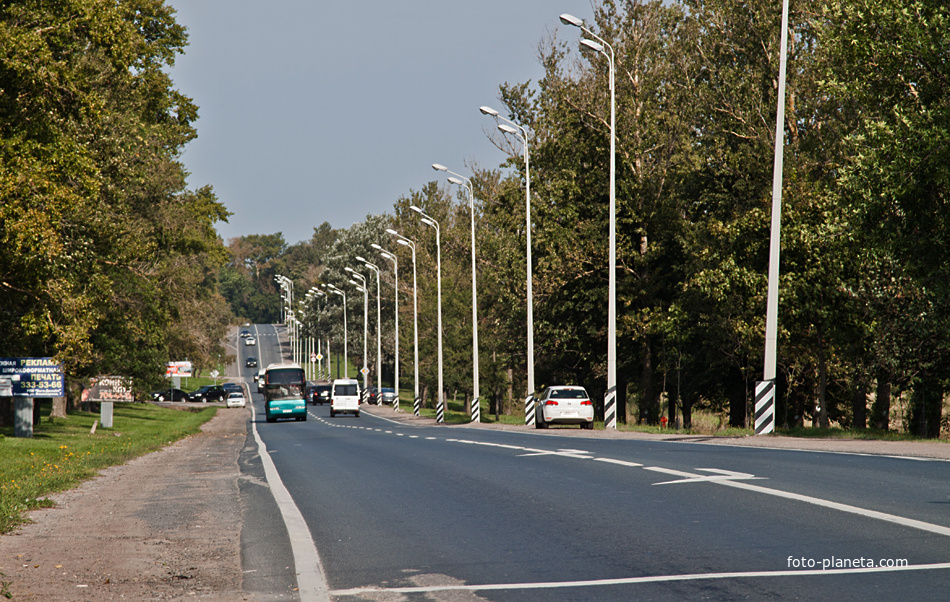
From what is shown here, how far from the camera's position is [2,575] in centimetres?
779

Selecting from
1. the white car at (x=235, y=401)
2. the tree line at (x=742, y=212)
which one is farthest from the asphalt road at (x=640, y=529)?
the white car at (x=235, y=401)

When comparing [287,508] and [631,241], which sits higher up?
[631,241]

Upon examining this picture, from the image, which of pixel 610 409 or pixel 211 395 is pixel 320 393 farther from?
pixel 610 409

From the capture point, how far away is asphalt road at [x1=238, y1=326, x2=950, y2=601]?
652cm

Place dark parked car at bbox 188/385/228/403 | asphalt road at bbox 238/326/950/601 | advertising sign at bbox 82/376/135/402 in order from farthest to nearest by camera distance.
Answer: dark parked car at bbox 188/385/228/403
advertising sign at bbox 82/376/135/402
asphalt road at bbox 238/326/950/601

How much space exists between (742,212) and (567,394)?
1110 centimetres

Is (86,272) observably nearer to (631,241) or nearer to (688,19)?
(631,241)

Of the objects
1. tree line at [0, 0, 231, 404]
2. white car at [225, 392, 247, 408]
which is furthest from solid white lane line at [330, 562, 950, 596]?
white car at [225, 392, 247, 408]

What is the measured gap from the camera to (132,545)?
9.62 metres

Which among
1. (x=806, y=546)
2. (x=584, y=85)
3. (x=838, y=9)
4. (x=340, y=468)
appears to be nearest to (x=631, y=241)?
(x=584, y=85)

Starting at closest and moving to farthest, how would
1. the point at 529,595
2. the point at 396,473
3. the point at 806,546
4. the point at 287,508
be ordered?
the point at 529,595 → the point at 806,546 → the point at 287,508 → the point at 396,473

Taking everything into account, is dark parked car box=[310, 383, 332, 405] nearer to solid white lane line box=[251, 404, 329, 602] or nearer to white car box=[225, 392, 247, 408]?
white car box=[225, 392, 247, 408]

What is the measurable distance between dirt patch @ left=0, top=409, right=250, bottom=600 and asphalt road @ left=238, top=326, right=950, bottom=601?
3.09 ft

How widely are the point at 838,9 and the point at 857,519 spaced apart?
21646 millimetres
